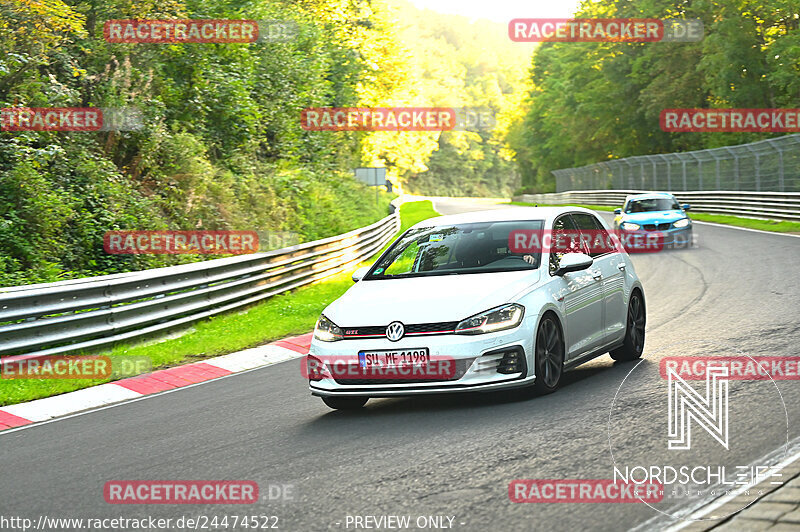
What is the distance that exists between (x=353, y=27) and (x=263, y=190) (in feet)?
105

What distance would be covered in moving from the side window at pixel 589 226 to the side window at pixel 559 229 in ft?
0.61

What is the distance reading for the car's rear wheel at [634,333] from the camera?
987cm

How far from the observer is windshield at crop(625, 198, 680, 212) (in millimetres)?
26800

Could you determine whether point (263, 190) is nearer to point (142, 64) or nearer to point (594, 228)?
point (142, 64)

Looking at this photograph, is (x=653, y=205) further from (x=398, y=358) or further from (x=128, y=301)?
(x=398, y=358)

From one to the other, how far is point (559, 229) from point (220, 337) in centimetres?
614

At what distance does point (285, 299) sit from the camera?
58.4 feet

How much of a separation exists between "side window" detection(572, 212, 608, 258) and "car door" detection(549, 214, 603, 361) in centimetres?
38

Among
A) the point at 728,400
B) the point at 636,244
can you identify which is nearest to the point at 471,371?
the point at 728,400
